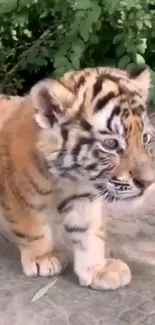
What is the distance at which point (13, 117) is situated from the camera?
2.59m

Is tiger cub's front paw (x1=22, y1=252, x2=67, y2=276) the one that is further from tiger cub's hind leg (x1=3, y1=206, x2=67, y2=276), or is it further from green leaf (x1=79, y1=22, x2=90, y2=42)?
green leaf (x1=79, y1=22, x2=90, y2=42)

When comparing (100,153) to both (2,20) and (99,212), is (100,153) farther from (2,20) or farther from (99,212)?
(2,20)

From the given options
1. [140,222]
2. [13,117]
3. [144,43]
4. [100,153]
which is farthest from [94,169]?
[144,43]

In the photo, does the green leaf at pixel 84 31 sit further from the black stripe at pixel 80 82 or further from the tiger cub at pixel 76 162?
the black stripe at pixel 80 82

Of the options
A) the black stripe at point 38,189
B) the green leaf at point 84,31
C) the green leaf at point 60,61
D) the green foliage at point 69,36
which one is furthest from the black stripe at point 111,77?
the green leaf at point 60,61

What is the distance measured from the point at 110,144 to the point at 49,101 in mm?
215

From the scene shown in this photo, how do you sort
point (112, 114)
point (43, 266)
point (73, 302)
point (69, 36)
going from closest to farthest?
point (112, 114), point (73, 302), point (43, 266), point (69, 36)

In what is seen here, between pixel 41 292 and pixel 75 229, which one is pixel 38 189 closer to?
pixel 75 229

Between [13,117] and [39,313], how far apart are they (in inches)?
24.8

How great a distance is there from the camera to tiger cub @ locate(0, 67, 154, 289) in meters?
2.30

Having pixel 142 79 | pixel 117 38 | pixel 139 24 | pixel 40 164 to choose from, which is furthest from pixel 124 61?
pixel 40 164

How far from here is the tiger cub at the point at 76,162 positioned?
90.4 inches

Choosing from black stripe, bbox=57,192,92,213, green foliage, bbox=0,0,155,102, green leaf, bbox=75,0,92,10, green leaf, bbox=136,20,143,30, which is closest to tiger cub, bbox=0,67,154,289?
black stripe, bbox=57,192,92,213

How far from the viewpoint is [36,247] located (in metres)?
2.62
